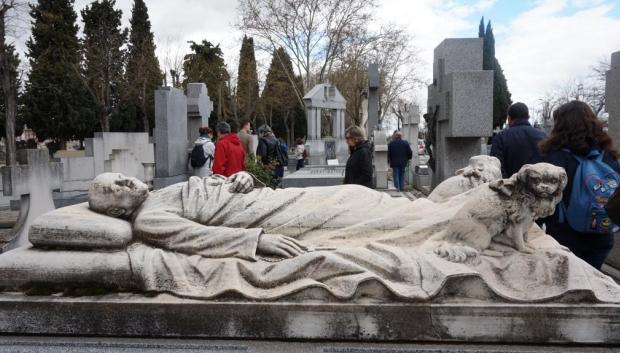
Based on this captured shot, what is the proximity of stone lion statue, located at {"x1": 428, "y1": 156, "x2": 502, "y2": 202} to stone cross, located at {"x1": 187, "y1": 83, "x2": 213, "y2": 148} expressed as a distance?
991cm

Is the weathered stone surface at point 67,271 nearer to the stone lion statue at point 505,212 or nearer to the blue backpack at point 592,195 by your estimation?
the stone lion statue at point 505,212

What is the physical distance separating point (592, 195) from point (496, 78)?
3605 cm

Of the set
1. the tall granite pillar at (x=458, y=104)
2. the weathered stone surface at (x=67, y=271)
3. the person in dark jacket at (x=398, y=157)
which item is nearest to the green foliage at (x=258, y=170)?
the tall granite pillar at (x=458, y=104)

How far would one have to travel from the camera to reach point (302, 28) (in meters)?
27.9

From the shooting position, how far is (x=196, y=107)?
495 inches

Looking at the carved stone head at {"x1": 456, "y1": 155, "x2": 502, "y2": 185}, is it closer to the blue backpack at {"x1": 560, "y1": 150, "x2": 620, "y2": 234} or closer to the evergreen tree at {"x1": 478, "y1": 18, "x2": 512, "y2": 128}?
the blue backpack at {"x1": 560, "y1": 150, "x2": 620, "y2": 234}

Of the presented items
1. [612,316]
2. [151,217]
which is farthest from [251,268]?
[612,316]

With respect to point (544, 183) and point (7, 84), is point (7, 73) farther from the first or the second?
point (544, 183)

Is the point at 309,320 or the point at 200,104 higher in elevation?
the point at 200,104

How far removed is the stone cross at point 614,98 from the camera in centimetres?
509

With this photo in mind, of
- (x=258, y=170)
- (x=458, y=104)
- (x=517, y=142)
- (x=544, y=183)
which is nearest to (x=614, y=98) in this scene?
(x=517, y=142)

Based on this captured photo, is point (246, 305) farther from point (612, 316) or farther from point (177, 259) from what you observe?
point (612, 316)

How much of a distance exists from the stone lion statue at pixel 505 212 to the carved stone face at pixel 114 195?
6.50 ft

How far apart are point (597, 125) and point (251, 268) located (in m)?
2.45
